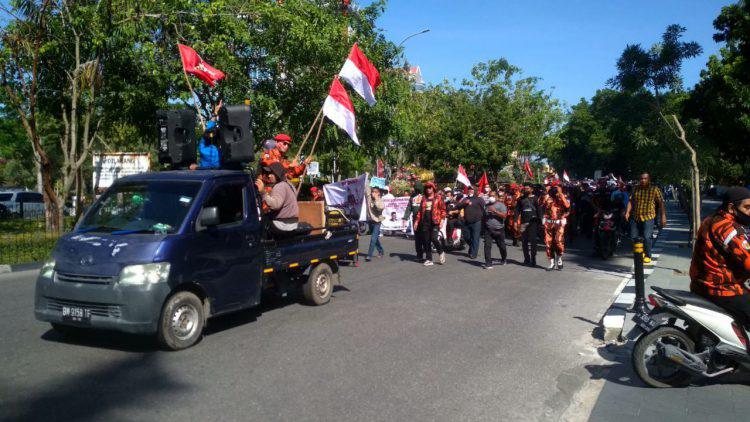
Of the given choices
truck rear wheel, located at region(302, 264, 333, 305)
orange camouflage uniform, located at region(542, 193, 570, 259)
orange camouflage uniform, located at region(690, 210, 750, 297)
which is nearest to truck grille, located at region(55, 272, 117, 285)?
truck rear wheel, located at region(302, 264, 333, 305)

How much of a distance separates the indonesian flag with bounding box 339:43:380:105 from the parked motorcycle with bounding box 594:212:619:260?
20.8ft

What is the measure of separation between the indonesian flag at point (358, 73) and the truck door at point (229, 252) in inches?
230

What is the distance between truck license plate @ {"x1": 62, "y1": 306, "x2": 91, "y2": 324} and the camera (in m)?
6.48

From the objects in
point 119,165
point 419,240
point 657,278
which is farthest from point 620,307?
point 119,165

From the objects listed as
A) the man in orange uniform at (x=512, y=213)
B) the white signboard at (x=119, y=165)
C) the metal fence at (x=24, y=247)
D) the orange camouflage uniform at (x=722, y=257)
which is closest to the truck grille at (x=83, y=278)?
the orange camouflage uniform at (x=722, y=257)

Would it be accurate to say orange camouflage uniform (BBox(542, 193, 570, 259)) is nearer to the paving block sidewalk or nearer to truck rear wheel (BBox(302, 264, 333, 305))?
the paving block sidewalk

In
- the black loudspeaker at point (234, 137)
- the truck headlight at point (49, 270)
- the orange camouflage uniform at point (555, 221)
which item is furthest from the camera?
the orange camouflage uniform at point (555, 221)

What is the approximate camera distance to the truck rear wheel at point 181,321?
662 centimetres

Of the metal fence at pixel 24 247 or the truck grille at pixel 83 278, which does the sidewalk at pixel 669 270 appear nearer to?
the truck grille at pixel 83 278

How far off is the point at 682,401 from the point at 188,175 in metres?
5.59

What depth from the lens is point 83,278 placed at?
6.56 metres

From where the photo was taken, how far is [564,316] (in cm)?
917

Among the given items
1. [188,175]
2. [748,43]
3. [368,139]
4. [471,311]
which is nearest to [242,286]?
[188,175]

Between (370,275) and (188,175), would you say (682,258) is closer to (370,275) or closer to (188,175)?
(370,275)
